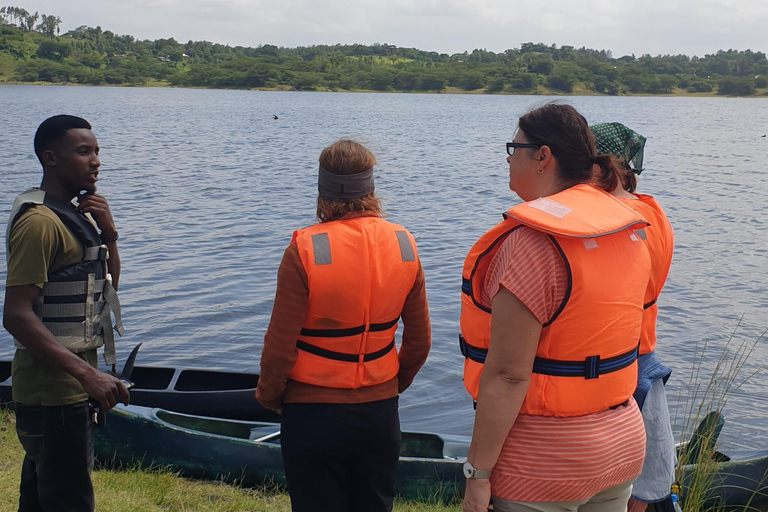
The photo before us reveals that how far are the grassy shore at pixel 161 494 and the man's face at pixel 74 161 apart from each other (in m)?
2.24

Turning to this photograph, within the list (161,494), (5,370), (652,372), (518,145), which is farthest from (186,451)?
(518,145)

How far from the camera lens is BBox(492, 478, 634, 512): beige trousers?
2.43 meters

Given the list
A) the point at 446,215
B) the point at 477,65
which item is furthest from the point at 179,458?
the point at 477,65

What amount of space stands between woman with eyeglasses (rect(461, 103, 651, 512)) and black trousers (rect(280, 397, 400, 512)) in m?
0.68

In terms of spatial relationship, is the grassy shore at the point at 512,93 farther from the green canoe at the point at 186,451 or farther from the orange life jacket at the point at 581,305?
the orange life jacket at the point at 581,305

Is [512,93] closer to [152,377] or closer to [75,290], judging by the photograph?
[152,377]

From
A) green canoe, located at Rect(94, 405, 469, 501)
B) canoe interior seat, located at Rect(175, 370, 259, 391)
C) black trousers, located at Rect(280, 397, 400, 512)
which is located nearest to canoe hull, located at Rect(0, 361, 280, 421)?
canoe interior seat, located at Rect(175, 370, 259, 391)

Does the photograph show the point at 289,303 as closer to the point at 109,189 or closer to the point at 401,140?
the point at 109,189

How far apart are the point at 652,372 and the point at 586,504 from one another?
1.11 m

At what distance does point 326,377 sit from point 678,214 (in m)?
20.9

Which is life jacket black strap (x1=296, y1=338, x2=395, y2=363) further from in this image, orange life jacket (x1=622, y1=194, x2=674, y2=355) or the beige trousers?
orange life jacket (x1=622, y1=194, x2=674, y2=355)

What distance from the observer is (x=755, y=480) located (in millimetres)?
5785

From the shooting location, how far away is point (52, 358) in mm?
3189

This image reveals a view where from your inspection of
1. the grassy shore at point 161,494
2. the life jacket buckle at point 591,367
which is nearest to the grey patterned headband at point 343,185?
the life jacket buckle at point 591,367
